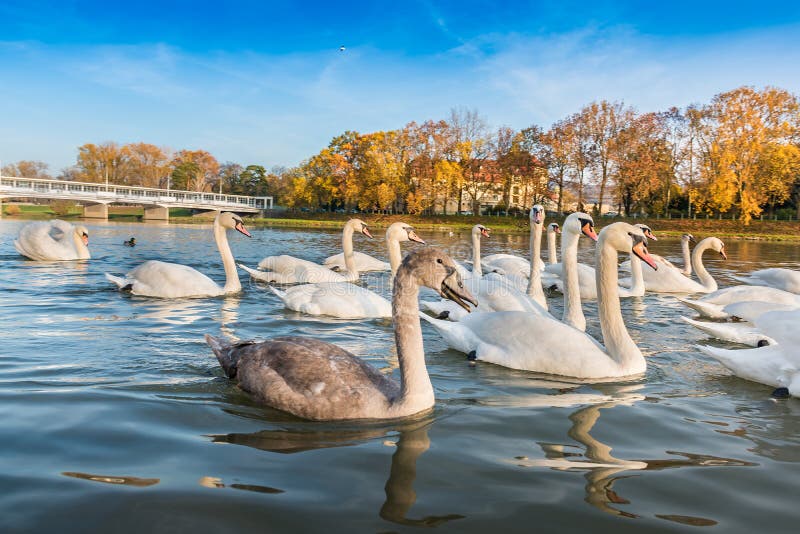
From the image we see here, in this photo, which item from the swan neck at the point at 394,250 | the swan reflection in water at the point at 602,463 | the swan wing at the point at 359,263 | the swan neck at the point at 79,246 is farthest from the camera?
the swan neck at the point at 79,246

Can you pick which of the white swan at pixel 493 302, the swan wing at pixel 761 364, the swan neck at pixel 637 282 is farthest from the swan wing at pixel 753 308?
the swan neck at pixel 637 282

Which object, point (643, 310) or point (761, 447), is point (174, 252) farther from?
point (761, 447)

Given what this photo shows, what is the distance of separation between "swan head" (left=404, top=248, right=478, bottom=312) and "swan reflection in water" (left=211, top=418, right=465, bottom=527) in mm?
991

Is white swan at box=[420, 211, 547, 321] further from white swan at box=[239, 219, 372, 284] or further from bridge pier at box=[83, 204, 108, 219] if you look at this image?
bridge pier at box=[83, 204, 108, 219]

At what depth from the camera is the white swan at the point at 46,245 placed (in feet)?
51.5

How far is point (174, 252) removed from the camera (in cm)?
2156

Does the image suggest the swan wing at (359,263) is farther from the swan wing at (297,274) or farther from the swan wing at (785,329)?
the swan wing at (785,329)

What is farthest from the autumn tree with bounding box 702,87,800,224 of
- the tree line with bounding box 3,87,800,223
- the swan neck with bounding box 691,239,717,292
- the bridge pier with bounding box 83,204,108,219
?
the bridge pier with bounding box 83,204,108,219

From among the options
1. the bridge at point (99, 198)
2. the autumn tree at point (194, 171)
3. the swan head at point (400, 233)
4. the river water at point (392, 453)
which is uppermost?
the autumn tree at point (194, 171)

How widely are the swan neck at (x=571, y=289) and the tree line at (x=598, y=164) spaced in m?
44.5

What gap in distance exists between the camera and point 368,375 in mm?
4516

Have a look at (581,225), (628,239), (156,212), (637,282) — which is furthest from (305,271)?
(156,212)

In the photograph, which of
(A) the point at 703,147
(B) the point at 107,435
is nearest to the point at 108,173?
(A) the point at 703,147

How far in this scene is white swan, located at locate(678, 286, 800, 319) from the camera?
28.5 ft
